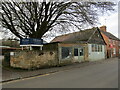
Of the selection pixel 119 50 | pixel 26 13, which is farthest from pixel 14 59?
pixel 119 50

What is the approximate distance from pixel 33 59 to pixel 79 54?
7799 mm

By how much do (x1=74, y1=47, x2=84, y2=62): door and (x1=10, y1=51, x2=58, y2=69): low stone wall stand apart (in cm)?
406

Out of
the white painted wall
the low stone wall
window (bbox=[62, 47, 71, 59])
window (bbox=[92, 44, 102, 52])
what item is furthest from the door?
the low stone wall

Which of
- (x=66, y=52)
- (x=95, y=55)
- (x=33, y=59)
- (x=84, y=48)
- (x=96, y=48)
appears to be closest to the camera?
(x=33, y=59)

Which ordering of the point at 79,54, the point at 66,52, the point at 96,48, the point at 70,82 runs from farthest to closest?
the point at 96,48, the point at 79,54, the point at 66,52, the point at 70,82

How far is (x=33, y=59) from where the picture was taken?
32.8ft

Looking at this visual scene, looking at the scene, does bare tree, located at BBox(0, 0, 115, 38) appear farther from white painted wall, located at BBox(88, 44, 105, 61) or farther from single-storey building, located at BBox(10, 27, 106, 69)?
white painted wall, located at BBox(88, 44, 105, 61)

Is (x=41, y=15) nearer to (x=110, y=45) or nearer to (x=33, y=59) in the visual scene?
(x=33, y=59)

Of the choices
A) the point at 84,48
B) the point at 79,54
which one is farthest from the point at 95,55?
the point at 79,54

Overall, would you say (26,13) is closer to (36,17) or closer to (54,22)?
(36,17)

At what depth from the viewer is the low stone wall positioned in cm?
983

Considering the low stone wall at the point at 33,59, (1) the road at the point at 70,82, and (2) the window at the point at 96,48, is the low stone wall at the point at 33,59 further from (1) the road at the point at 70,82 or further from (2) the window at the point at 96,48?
(2) the window at the point at 96,48

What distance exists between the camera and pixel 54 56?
1193 centimetres

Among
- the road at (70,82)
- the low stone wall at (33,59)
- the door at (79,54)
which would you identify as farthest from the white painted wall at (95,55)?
the road at (70,82)
